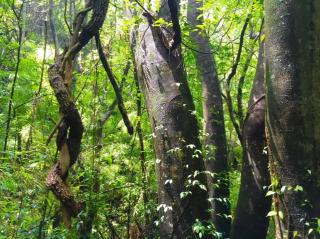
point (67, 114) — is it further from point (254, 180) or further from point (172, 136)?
point (254, 180)

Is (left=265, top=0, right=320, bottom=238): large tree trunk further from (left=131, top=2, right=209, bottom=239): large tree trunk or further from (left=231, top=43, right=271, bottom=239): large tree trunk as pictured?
(left=231, top=43, right=271, bottom=239): large tree trunk

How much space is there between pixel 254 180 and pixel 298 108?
156 cm

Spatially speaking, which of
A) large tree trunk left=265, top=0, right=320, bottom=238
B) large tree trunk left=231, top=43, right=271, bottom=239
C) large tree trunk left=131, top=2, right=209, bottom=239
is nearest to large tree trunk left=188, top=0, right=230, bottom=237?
large tree trunk left=231, top=43, right=271, bottom=239

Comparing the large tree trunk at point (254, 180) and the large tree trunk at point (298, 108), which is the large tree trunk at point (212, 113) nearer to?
the large tree trunk at point (254, 180)

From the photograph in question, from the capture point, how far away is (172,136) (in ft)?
11.4

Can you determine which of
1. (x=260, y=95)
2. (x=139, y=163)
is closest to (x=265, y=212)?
(x=260, y=95)

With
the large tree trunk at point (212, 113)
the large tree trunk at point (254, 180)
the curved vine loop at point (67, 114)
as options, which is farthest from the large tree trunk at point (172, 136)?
the large tree trunk at point (212, 113)

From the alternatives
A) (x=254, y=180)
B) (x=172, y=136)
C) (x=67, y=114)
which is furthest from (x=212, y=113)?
(x=67, y=114)

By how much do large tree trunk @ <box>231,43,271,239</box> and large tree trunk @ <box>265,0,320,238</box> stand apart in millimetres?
1244

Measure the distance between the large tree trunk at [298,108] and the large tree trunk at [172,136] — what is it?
96 cm

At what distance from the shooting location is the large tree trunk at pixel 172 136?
336 centimetres

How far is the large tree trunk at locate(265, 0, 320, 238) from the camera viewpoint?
243 centimetres

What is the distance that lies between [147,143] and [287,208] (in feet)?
11.0

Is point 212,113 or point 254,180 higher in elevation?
point 212,113
